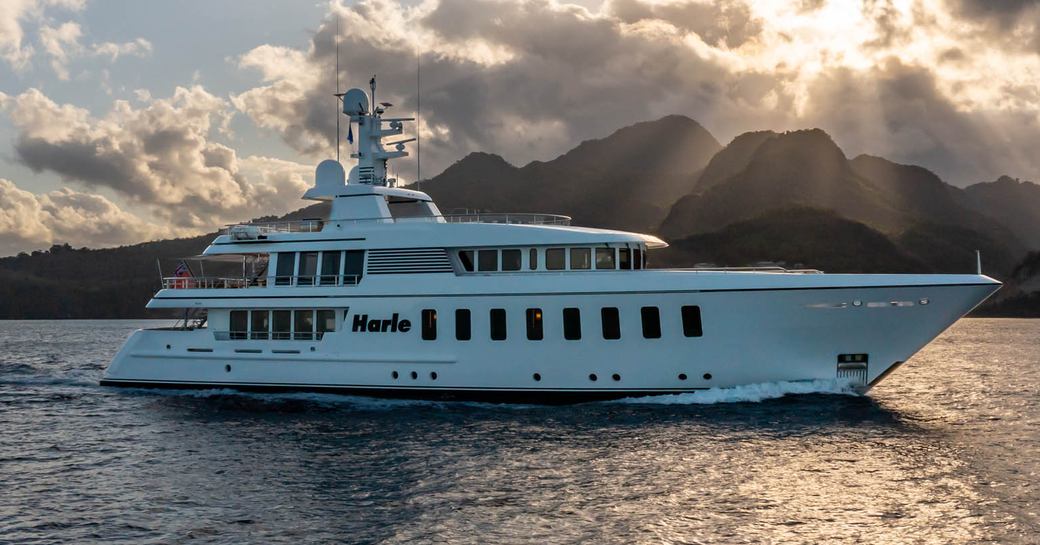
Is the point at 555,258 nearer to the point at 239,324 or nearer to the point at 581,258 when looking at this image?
the point at 581,258

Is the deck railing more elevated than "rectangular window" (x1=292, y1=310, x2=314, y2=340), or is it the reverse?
the deck railing

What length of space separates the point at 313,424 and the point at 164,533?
28.6 feet

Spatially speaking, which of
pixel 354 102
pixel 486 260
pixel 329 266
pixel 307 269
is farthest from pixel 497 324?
pixel 354 102

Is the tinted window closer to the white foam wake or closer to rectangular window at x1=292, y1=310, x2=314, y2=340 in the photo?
rectangular window at x1=292, y1=310, x2=314, y2=340

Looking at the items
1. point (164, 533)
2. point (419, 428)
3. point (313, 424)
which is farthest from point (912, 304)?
point (164, 533)

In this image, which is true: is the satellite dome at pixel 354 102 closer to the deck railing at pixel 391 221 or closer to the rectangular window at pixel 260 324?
the deck railing at pixel 391 221

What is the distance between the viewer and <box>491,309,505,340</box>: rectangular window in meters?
24.0

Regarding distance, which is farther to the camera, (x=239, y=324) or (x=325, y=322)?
(x=239, y=324)

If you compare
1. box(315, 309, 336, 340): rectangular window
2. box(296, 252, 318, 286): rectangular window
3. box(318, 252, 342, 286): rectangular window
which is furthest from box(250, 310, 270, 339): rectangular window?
box(318, 252, 342, 286): rectangular window

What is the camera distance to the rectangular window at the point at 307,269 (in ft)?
88.7

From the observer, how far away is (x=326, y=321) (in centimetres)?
2630

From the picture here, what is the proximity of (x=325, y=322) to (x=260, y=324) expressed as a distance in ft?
8.51

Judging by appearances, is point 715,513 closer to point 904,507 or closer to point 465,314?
point 904,507

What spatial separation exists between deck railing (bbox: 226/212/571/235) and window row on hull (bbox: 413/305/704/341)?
3734 mm
